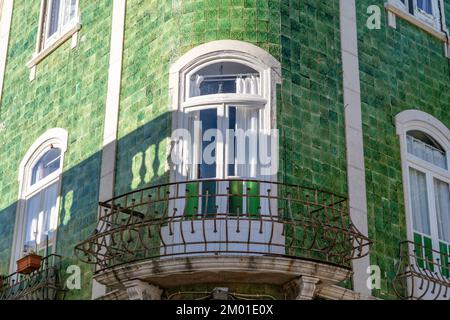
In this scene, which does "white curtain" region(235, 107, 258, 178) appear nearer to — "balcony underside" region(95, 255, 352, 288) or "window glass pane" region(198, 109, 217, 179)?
"window glass pane" region(198, 109, 217, 179)

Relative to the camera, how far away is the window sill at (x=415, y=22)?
21.2 m

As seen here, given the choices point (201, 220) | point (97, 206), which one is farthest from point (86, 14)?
point (201, 220)

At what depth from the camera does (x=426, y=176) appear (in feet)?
67.5

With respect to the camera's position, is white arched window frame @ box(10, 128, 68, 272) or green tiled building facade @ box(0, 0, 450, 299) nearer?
green tiled building facade @ box(0, 0, 450, 299)

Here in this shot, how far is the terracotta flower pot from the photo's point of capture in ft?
66.5

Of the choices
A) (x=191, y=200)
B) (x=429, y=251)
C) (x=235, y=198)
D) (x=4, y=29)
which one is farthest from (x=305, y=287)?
(x=4, y=29)

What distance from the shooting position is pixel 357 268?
1855cm

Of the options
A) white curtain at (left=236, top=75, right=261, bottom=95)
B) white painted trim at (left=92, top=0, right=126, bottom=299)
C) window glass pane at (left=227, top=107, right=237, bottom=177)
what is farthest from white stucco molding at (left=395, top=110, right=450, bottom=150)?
white painted trim at (left=92, top=0, right=126, bottom=299)

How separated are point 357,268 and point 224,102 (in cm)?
326

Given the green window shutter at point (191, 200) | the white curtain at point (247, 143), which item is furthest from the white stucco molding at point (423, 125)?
the green window shutter at point (191, 200)

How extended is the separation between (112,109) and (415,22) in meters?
5.66

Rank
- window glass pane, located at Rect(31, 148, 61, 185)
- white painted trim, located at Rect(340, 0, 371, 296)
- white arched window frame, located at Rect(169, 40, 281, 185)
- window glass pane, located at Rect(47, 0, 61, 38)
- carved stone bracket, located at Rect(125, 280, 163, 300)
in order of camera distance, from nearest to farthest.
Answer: carved stone bracket, located at Rect(125, 280, 163, 300) < white painted trim, located at Rect(340, 0, 371, 296) < white arched window frame, located at Rect(169, 40, 281, 185) < window glass pane, located at Rect(31, 148, 61, 185) < window glass pane, located at Rect(47, 0, 61, 38)

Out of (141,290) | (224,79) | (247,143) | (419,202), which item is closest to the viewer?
(141,290)

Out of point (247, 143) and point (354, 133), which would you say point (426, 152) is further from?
point (247, 143)
